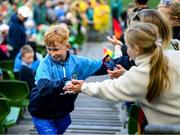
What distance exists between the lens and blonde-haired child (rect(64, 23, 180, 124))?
344 cm

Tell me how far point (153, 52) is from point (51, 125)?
1608 mm

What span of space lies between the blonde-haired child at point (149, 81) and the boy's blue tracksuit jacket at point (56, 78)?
2.93ft

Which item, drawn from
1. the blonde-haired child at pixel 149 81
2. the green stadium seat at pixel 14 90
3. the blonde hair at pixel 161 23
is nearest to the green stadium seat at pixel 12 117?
the green stadium seat at pixel 14 90

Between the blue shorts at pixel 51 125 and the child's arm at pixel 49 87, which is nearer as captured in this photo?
the child's arm at pixel 49 87

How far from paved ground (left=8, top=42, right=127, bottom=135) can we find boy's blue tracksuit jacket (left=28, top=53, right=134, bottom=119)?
2189 mm

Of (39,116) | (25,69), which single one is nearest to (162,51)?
(39,116)

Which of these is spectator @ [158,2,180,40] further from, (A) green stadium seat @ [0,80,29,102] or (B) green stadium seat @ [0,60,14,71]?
(B) green stadium seat @ [0,60,14,71]

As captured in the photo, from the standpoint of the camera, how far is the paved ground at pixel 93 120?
747cm

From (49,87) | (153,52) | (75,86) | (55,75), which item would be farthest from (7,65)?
(153,52)

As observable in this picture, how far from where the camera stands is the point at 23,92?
8195 mm

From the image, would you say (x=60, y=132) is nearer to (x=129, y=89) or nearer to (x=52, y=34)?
(x=52, y=34)

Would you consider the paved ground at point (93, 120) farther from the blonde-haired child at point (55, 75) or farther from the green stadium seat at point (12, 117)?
the blonde-haired child at point (55, 75)

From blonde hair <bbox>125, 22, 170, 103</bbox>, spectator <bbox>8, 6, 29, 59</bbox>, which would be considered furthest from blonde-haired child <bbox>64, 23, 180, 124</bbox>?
spectator <bbox>8, 6, 29, 59</bbox>

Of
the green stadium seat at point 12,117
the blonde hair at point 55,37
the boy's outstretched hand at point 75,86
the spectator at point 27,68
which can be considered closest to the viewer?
the boy's outstretched hand at point 75,86
